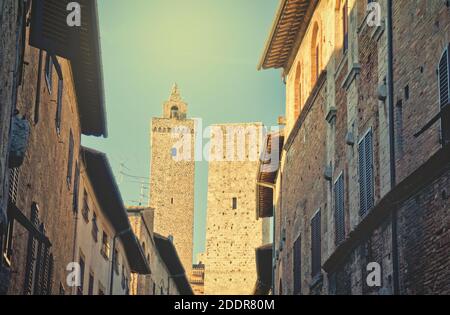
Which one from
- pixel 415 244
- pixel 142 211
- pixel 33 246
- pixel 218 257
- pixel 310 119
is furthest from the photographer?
pixel 218 257

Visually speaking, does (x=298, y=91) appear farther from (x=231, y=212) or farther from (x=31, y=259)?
(x=231, y=212)

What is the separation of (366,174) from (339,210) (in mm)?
2303

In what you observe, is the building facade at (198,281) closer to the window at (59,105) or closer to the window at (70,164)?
the window at (70,164)

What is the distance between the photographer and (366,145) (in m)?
16.4

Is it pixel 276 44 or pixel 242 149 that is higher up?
pixel 242 149

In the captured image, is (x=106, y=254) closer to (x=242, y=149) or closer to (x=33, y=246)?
(x=33, y=246)

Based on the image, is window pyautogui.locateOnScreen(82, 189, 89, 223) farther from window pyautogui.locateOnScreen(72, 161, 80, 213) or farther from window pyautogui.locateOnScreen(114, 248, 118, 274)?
window pyautogui.locateOnScreen(114, 248, 118, 274)

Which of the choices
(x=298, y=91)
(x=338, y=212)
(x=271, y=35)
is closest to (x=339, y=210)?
(x=338, y=212)

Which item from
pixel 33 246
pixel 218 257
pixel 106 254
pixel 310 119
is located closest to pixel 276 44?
pixel 310 119

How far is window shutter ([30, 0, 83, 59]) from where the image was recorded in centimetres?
1444

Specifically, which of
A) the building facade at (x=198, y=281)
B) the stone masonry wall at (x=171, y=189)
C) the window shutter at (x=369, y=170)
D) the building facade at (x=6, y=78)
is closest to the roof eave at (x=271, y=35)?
the window shutter at (x=369, y=170)

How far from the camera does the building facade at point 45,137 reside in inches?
527

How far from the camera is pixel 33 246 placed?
53.0 feet
